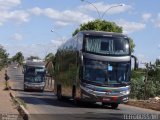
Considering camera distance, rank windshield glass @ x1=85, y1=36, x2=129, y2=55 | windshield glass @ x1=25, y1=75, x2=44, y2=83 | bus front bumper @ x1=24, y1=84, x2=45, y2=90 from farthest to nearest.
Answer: bus front bumper @ x1=24, y1=84, x2=45, y2=90 → windshield glass @ x1=25, y1=75, x2=44, y2=83 → windshield glass @ x1=85, y1=36, x2=129, y2=55

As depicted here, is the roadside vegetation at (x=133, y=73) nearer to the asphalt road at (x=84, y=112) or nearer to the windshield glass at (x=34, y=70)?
the asphalt road at (x=84, y=112)

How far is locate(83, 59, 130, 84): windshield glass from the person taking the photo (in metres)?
26.3

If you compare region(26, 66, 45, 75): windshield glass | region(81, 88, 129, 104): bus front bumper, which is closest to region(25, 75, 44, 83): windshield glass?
region(26, 66, 45, 75): windshield glass

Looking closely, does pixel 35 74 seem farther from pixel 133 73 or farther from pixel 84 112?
pixel 84 112

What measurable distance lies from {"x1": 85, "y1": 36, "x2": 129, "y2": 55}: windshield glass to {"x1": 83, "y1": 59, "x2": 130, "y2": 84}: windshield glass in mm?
590

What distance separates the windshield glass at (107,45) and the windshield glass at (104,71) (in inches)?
23.2

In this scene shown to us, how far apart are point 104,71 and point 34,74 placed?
28.9 metres

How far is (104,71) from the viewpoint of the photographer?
2634 cm

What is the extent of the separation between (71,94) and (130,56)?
4483 millimetres

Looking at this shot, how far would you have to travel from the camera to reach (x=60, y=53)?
1407 inches

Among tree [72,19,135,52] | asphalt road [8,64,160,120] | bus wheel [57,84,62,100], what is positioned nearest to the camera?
asphalt road [8,64,160,120]

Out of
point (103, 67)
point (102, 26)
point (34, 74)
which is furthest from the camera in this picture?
point (102, 26)

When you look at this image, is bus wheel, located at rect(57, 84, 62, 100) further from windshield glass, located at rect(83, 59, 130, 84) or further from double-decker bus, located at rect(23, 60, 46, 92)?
double-decker bus, located at rect(23, 60, 46, 92)

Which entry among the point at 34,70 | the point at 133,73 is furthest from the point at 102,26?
the point at 133,73
